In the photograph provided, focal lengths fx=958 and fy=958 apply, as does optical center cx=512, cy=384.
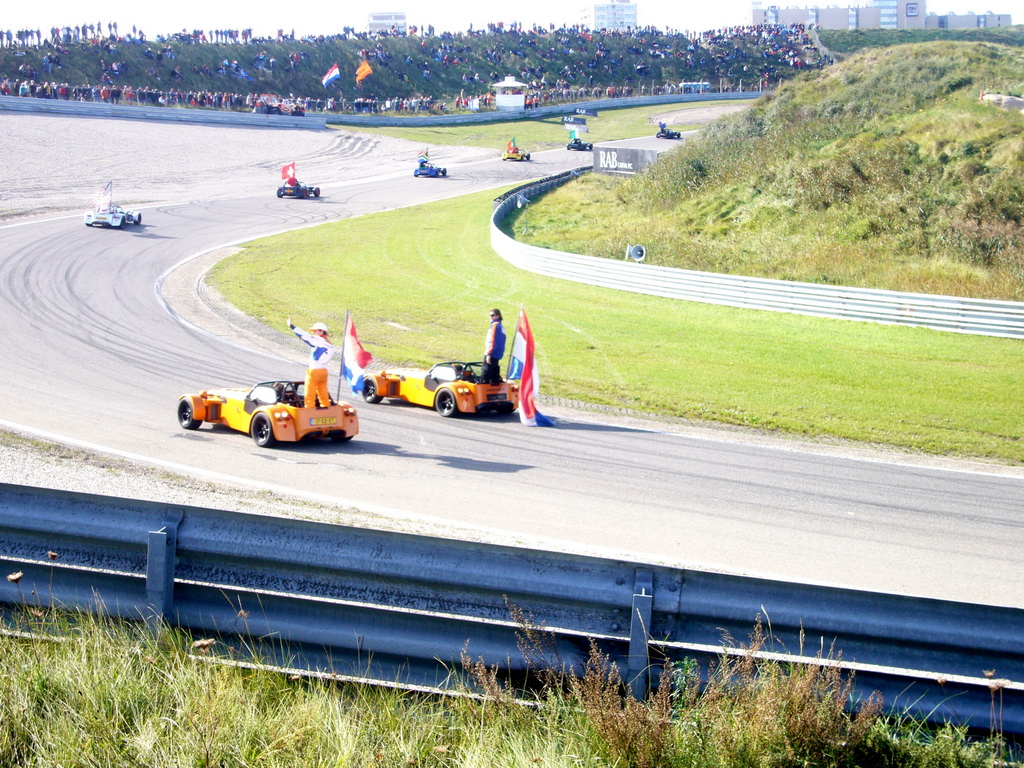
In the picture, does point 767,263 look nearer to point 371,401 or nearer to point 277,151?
point 371,401

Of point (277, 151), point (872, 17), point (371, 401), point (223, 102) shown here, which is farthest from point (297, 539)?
point (872, 17)

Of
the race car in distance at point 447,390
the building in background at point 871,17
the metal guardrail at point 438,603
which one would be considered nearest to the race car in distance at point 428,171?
the race car in distance at point 447,390

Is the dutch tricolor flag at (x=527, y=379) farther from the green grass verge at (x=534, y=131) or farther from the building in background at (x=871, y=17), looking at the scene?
the building in background at (x=871, y=17)

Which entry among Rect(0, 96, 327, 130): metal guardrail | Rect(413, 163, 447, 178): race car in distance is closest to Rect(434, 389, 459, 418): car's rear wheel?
Rect(413, 163, 447, 178): race car in distance

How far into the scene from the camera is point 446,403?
15445mm

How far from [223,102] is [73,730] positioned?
6824cm

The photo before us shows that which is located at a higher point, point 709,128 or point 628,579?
point 709,128

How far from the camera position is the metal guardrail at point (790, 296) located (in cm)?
2188

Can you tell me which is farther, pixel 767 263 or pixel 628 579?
pixel 767 263

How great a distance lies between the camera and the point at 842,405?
1664cm

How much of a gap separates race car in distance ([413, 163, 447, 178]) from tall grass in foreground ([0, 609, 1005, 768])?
50.9m

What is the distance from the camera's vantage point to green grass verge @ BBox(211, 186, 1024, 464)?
16047 millimetres

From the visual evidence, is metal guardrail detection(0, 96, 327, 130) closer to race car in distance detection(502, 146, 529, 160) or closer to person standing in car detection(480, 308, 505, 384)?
race car in distance detection(502, 146, 529, 160)

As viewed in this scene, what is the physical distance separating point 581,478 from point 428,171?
44.2 metres
